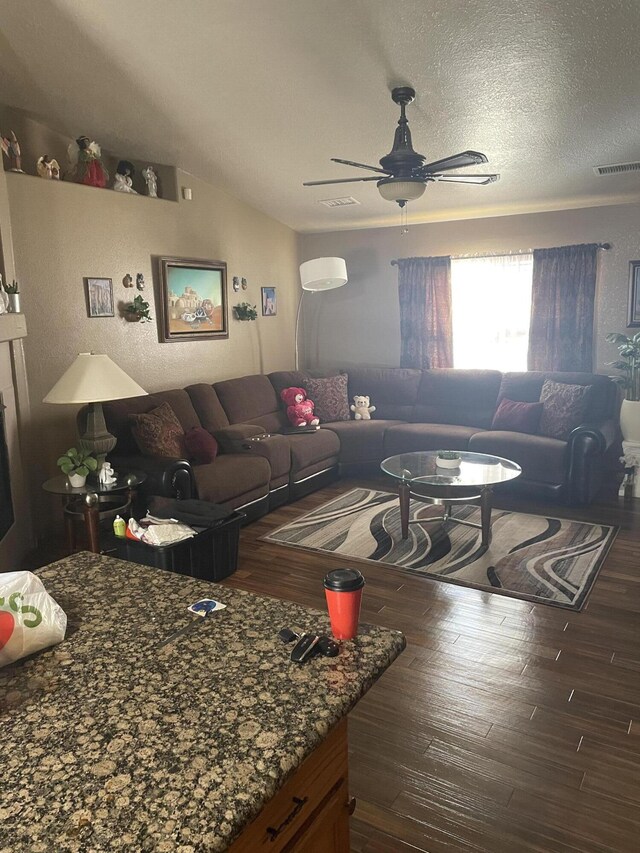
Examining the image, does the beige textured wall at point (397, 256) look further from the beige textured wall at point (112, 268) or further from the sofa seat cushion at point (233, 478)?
the sofa seat cushion at point (233, 478)

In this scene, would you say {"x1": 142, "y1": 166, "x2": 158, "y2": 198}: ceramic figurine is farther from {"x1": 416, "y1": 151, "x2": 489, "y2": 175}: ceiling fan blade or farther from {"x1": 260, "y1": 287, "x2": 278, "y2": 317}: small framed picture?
{"x1": 416, "y1": 151, "x2": 489, "y2": 175}: ceiling fan blade

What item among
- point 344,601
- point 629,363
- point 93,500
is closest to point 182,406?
point 93,500

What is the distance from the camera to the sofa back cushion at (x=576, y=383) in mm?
5141

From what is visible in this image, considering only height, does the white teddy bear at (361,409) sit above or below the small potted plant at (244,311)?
below

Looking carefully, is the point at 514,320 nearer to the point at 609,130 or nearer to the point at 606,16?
the point at 609,130

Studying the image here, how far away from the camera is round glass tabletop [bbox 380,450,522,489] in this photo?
4059 mm

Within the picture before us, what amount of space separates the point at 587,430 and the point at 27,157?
440 cm

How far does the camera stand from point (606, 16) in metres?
2.91

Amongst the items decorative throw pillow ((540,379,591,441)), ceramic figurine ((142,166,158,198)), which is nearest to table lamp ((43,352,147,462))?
ceramic figurine ((142,166,158,198))

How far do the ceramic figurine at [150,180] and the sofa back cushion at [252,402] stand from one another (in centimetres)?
163

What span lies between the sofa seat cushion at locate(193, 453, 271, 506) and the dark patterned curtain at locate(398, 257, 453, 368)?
2.46 m

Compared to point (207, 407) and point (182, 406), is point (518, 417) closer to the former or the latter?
point (207, 407)

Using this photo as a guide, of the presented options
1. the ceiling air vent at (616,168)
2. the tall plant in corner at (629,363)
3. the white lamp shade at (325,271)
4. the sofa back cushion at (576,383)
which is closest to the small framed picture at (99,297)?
the white lamp shade at (325,271)

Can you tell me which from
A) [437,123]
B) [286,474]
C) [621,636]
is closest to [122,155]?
[437,123]
